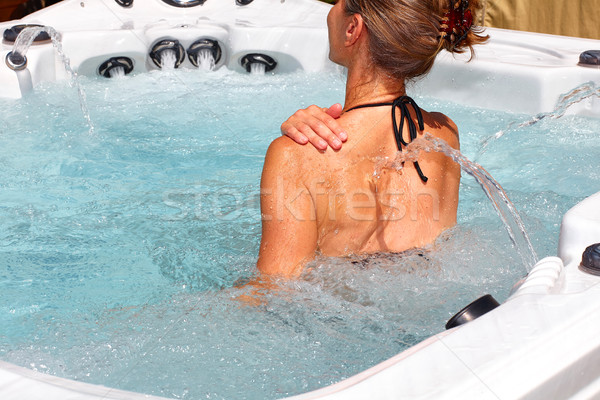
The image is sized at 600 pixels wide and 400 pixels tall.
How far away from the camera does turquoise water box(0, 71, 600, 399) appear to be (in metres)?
1.15

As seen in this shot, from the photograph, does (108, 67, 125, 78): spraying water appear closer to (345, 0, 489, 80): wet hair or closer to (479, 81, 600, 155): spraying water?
(479, 81, 600, 155): spraying water

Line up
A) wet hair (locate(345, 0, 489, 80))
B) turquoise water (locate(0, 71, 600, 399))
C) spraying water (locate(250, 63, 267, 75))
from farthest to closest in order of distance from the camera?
spraying water (locate(250, 63, 267, 75))
wet hair (locate(345, 0, 489, 80))
turquoise water (locate(0, 71, 600, 399))

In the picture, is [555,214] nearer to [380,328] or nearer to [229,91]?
[380,328]

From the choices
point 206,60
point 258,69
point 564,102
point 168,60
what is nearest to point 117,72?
point 168,60

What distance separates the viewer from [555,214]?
194 cm

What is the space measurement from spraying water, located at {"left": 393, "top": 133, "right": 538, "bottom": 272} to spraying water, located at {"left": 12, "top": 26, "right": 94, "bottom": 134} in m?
1.59

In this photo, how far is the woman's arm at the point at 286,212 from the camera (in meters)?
1.30

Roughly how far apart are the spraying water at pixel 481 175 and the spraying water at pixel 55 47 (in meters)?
1.59

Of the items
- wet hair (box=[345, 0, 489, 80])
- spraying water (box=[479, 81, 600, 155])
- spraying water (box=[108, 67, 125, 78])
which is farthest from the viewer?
spraying water (box=[108, 67, 125, 78])

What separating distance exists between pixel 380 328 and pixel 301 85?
1879mm

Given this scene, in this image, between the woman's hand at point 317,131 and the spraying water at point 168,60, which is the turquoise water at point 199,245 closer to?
the spraying water at point 168,60

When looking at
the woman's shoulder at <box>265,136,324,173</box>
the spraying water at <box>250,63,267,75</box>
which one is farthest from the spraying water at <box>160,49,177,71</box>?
the woman's shoulder at <box>265,136,324,173</box>

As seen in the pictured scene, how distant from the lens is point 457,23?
1.30 metres

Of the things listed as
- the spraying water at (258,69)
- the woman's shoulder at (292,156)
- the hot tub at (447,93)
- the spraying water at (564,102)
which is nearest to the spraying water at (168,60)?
the hot tub at (447,93)
